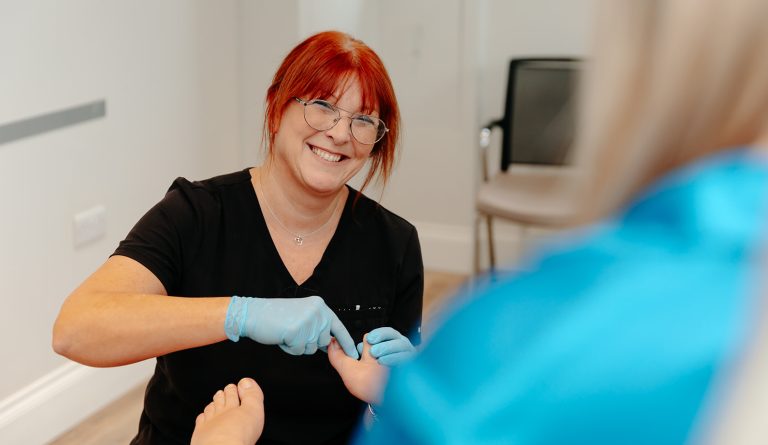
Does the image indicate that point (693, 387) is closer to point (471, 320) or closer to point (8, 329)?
point (471, 320)

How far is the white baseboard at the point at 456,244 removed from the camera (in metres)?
4.40

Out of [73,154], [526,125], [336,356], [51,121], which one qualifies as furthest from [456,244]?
[336,356]

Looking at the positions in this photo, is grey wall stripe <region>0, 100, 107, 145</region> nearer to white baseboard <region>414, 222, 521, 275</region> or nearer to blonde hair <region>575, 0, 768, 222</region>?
white baseboard <region>414, 222, 521, 275</region>

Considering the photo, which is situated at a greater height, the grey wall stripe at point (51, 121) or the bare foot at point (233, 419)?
the grey wall stripe at point (51, 121)

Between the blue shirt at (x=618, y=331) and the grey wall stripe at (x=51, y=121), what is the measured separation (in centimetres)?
239

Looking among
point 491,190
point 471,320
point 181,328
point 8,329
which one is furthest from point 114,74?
point 471,320

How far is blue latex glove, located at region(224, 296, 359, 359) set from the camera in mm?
1559

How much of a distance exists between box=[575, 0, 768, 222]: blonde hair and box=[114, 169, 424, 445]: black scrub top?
1.28 metres

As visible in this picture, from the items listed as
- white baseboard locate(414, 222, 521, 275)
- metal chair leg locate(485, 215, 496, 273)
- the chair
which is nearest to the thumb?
the chair

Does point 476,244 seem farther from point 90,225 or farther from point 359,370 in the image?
point 359,370

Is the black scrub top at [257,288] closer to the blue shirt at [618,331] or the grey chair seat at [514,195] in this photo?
the blue shirt at [618,331]

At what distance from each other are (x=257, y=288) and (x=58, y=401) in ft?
4.66

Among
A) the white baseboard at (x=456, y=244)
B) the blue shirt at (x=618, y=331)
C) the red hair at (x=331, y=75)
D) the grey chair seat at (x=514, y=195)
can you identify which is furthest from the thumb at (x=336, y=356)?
the white baseboard at (x=456, y=244)

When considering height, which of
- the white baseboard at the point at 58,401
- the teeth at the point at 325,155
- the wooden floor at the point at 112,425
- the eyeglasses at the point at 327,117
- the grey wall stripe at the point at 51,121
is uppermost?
the eyeglasses at the point at 327,117
